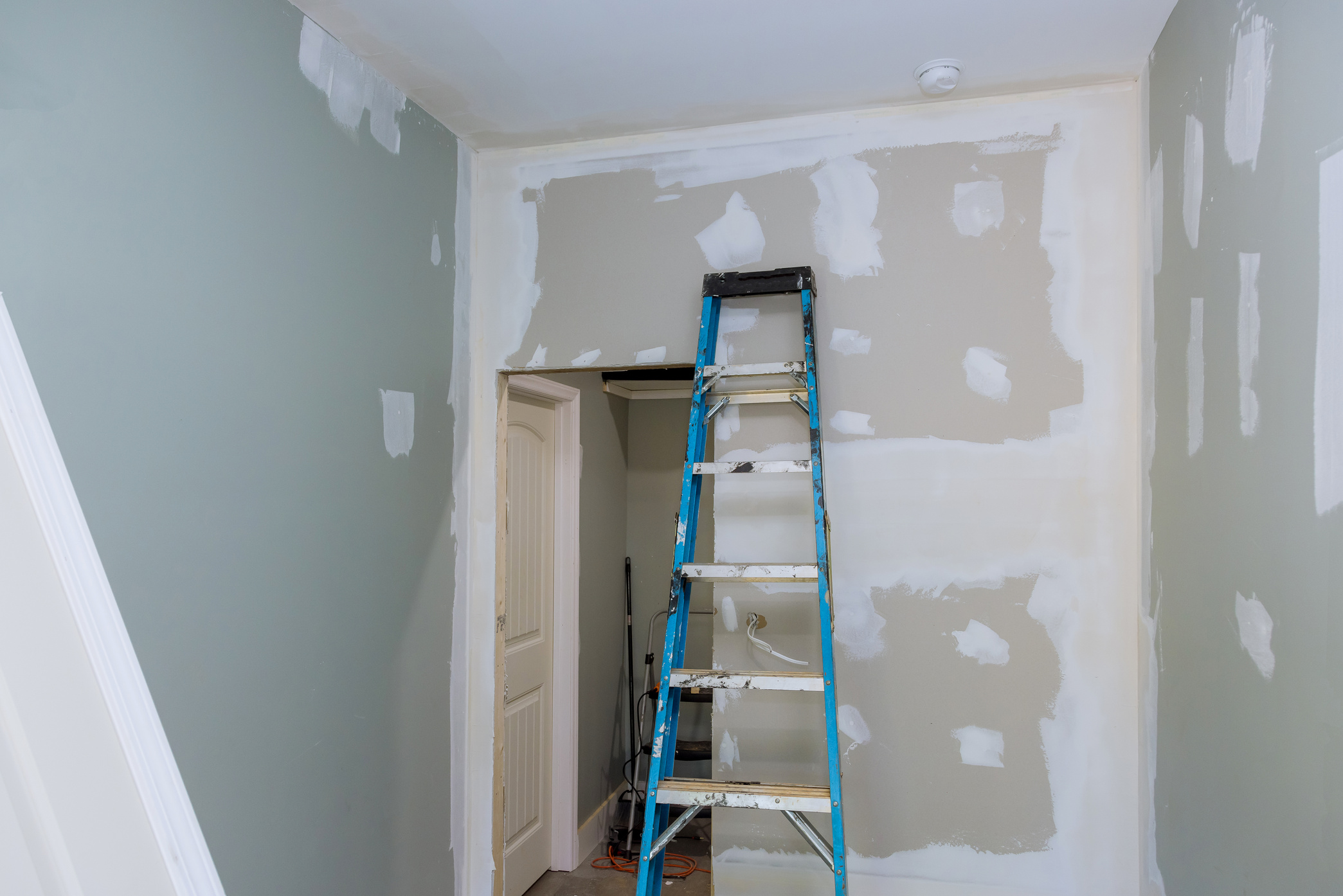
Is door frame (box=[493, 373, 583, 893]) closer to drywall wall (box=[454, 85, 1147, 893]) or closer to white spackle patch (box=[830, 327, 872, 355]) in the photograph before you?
drywall wall (box=[454, 85, 1147, 893])

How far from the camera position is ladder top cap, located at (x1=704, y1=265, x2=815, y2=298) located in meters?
2.34

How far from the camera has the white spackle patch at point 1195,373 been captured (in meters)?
1.78

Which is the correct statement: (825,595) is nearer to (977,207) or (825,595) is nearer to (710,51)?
(977,207)

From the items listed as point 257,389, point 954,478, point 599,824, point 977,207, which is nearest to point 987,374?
→ point 954,478

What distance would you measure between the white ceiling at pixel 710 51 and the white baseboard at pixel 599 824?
2985mm

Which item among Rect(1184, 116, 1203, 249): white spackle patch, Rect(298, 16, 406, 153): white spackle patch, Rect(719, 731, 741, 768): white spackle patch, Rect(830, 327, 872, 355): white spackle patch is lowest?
Rect(719, 731, 741, 768): white spackle patch

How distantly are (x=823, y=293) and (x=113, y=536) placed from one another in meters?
1.86

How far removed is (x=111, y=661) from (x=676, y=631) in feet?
5.29

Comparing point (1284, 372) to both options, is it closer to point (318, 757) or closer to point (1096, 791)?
point (1096, 791)

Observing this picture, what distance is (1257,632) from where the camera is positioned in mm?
1483

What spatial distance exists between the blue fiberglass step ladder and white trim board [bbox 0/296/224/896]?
1358 mm

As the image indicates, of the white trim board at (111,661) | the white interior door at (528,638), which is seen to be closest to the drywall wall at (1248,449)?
the white trim board at (111,661)

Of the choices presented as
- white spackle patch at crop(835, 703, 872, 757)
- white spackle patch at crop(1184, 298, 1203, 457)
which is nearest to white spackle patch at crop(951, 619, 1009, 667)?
white spackle patch at crop(835, 703, 872, 757)

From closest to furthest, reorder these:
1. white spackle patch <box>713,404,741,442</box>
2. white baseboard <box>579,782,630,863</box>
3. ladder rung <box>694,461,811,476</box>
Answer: ladder rung <box>694,461,811,476</box> < white spackle patch <box>713,404,741,442</box> < white baseboard <box>579,782,630,863</box>
